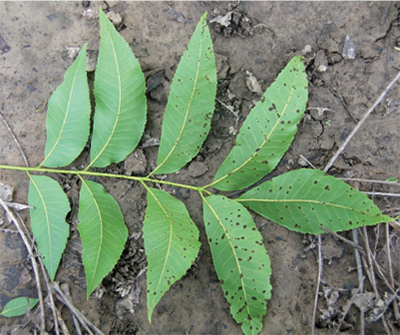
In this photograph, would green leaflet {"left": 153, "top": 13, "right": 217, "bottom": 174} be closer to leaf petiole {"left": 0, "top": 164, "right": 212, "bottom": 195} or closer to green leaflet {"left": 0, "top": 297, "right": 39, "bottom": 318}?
leaf petiole {"left": 0, "top": 164, "right": 212, "bottom": 195}

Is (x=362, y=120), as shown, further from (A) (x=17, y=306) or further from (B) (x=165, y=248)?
(A) (x=17, y=306)

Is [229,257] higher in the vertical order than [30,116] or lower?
lower

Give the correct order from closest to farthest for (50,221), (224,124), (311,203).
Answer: (311,203) < (50,221) < (224,124)

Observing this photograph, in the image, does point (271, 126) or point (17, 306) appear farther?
point (17, 306)

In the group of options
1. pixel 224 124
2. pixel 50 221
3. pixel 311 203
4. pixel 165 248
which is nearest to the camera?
pixel 165 248

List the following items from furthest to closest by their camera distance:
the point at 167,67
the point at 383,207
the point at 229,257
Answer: the point at 167,67 < the point at 383,207 < the point at 229,257

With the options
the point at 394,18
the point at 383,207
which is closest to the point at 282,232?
the point at 383,207

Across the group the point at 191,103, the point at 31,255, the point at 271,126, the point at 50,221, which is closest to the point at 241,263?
the point at 271,126

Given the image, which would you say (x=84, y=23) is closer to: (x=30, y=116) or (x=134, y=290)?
(x=30, y=116)
